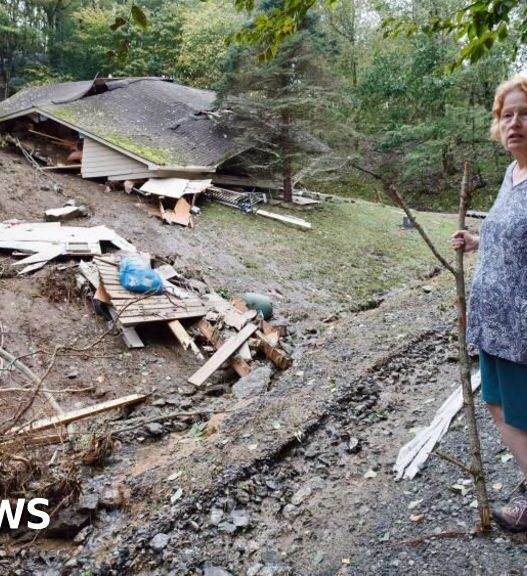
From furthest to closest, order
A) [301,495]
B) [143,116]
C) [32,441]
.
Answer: [143,116]
[32,441]
[301,495]

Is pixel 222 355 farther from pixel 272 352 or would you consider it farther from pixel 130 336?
pixel 130 336

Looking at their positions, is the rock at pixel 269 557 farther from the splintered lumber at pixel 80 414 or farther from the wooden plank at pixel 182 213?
the wooden plank at pixel 182 213

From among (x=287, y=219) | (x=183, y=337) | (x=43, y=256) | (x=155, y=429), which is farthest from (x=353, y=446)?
(x=287, y=219)

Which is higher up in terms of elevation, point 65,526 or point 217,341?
point 65,526

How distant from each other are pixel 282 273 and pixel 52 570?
7.79 meters

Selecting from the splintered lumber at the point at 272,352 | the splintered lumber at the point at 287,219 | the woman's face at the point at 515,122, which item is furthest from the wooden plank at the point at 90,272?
the woman's face at the point at 515,122

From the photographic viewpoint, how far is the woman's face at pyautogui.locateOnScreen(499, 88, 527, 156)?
1883 mm

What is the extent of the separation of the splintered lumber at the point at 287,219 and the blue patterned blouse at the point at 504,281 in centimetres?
1162

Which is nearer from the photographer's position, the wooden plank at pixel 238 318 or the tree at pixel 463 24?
the tree at pixel 463 24

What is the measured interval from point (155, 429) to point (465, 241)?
3899 millimetres

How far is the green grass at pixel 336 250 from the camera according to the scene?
10453 mm

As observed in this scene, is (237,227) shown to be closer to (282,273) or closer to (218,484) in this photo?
(282,273)

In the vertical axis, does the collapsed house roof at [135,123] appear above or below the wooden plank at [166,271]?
above

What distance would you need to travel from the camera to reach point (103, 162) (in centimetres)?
1407
